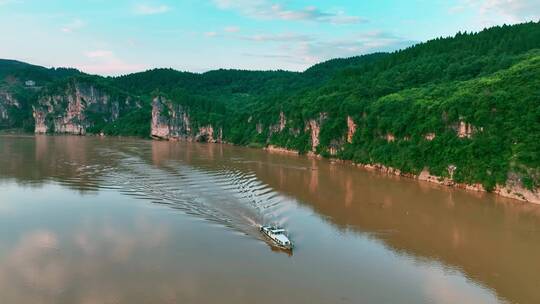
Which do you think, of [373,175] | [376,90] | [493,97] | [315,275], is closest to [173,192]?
[315,275]

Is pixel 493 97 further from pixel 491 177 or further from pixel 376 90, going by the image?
pixel 376 90

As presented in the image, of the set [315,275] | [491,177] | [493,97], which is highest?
[493,97]

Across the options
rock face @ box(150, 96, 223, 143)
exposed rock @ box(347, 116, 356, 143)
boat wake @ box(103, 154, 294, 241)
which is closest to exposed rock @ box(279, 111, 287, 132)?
exposed rock @ box(347, 116, 356, 143)

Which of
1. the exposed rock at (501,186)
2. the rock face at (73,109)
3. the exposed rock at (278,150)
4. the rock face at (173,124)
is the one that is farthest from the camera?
the rock face at (73,109)

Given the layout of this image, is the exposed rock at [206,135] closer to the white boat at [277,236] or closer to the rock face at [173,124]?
the rock face at [173,124]

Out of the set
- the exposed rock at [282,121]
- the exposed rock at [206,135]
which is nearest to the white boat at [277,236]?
the exposed rock at [282,121]

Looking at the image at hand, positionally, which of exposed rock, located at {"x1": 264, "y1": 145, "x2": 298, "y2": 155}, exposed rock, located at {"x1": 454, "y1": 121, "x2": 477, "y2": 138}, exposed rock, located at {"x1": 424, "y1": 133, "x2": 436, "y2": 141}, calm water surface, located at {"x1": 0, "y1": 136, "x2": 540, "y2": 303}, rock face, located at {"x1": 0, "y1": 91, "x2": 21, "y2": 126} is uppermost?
rock face, located at {"x1": 0, "y1": 91, "x2": 21, "y2": 126}

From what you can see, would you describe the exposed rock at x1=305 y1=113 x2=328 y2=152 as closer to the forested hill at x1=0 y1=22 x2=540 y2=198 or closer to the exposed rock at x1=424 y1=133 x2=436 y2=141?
the forested hill at x1=0 y1=22 x2=540 y2=198
